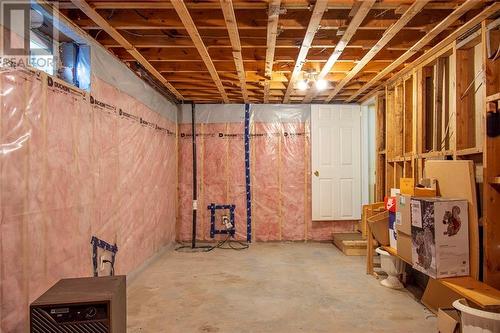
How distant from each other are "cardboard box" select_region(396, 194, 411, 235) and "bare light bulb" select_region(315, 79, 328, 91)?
216 centimetres

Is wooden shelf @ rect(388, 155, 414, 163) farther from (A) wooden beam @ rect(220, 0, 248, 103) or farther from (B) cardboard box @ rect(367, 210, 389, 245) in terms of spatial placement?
(A) wooden beam @ rect(220, 0, 248, 103)

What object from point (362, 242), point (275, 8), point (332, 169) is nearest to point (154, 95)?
point (275, 8)

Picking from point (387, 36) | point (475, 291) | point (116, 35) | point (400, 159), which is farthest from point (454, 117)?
point (116, 35)

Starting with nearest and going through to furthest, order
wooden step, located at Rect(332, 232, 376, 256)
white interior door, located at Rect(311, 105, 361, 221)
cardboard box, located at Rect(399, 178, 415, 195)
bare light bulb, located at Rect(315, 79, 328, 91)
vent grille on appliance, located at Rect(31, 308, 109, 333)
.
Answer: vent grille on appliance, located at Rect(31, 308, 109, 333) → cardboard box, located at Rect(399, 178, 415, 195) → bare light bulb, located at Rect(315, 79, 328, 91) → wooden step, located at Rect(332, 232, 376, 256) → white interior door, located at Rect(311, 105, 361, 221)

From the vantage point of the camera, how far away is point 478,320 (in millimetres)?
2244

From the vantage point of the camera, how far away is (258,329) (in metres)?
2.90

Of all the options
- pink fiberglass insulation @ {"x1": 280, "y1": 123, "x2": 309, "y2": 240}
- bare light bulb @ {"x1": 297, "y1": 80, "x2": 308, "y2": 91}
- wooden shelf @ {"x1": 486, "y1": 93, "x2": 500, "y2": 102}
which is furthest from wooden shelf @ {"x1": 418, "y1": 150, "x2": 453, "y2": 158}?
pink fiberglass insulation @ {"x1": 280, "y1": 123, "x2": 309, "y2": 240}

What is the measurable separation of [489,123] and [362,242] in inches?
120

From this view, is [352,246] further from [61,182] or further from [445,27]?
[61,182]

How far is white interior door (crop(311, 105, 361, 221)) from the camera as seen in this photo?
20.6ft

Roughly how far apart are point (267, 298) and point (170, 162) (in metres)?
3.14

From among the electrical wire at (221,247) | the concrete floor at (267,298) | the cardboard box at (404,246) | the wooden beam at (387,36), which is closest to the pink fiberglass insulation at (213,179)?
the electrical wire at (221,247)

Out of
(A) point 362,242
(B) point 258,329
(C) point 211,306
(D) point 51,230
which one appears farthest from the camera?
(A) point 362,242

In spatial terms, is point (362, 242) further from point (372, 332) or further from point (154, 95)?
point (154, 95)
